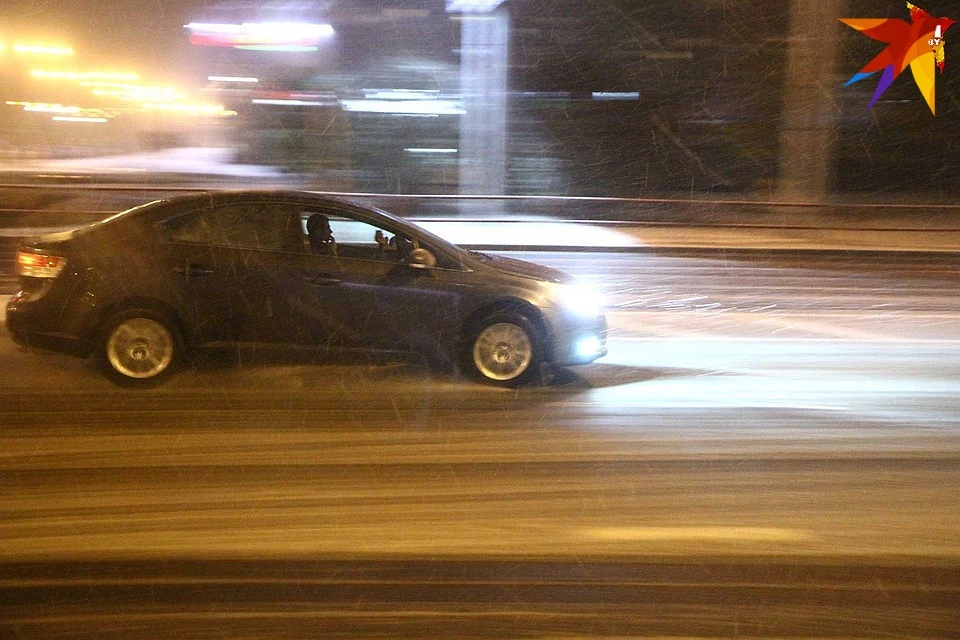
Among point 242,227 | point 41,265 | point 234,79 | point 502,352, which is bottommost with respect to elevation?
point 502,352

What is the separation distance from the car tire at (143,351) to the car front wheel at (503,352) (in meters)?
2.23

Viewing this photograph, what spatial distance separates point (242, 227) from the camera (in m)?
7.47

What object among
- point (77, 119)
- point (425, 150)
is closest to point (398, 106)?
point (425, 150)

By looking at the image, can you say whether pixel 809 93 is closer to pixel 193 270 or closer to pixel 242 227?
pixel 242 227

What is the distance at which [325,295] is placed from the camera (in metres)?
7.41

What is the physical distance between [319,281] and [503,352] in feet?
5.01

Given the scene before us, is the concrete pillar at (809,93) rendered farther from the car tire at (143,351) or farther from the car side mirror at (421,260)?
the car tire at (143,351)

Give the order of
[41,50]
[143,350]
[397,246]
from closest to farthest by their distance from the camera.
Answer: [143,350] → [397,246] → [41,50]

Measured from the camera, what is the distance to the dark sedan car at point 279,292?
7152 millimetres

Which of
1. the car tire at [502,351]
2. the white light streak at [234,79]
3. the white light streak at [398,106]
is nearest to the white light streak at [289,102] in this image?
the white light streak at [234,79]

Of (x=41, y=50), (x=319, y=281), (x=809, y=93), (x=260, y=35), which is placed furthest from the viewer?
(x=41, y=50)

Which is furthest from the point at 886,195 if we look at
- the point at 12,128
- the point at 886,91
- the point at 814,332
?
the point at 12,128

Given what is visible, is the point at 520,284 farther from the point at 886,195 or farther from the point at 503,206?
the point at 886,195

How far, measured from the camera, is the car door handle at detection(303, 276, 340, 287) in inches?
291
